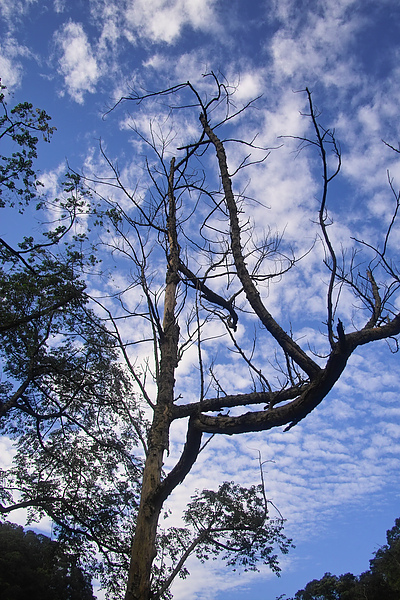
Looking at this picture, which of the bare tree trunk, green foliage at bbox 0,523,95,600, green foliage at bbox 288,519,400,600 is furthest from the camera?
green foliage at bbox 288,519,400,600

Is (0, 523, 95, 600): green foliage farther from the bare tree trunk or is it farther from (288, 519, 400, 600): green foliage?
(288, 519, 400, 600): green foliage

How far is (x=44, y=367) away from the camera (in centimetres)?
945

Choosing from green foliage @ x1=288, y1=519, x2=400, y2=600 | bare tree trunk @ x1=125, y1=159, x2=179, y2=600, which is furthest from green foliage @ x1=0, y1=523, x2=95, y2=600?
green foliage @ x1=288, y1=519, x2=400, y2=600

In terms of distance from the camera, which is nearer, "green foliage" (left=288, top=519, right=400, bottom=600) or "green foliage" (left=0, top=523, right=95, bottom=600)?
"green foliage" (left=0, top=523, right=95, bottom=600)

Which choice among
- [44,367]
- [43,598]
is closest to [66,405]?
[44,367]

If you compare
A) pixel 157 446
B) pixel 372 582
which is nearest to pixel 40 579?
pixel 157 446

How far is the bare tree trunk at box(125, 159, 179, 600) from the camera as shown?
256 centimetres

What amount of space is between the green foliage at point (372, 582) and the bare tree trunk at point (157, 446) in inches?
1123

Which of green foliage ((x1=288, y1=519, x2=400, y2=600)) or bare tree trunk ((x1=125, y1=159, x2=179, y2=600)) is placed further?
green foliage ((x1=288, y1=519, x2=400, y2=600))

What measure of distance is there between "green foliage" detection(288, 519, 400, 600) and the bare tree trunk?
28534 mm

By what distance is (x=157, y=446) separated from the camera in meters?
3.01

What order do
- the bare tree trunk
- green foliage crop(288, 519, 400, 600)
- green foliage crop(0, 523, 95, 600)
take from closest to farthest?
the bare tree trunk → green foliage crop(0, 523, 95, 600) → green foliage crop(288, 519, 400, 600)

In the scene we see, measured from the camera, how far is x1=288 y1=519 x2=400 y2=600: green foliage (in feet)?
81.4

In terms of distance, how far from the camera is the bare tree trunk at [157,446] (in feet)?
8.40
